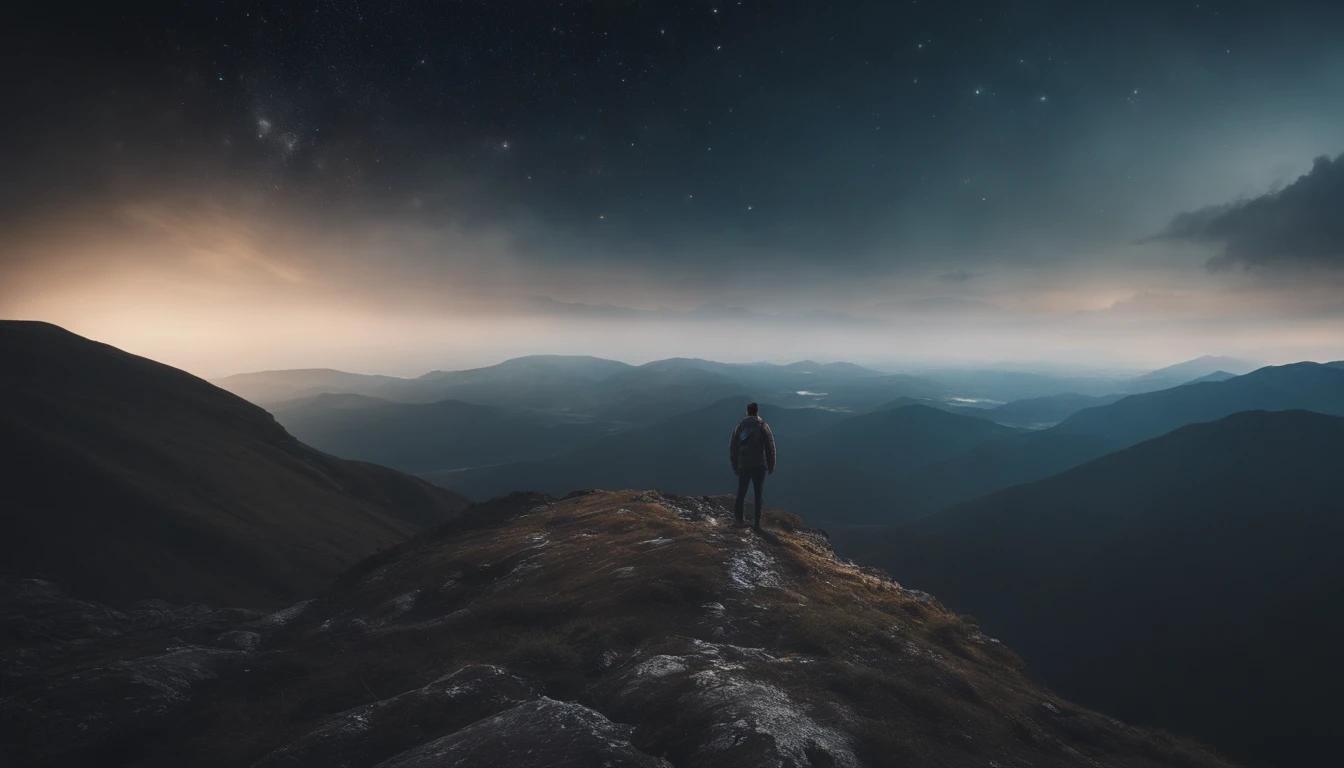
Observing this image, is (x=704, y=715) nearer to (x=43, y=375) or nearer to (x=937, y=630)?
(x=937, y=630)

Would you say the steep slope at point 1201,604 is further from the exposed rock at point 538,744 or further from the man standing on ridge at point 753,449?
the exposed rock at point 538,744

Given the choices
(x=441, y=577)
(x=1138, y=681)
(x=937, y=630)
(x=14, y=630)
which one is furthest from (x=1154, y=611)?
(x=14, y=630)

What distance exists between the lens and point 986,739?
1268cm

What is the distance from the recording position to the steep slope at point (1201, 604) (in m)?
117

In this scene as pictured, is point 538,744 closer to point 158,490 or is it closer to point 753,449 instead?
point 753,449

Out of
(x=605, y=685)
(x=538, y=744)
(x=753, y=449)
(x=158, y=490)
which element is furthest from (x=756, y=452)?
(x=158, y=490)

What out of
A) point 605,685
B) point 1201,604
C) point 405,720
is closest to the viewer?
point 405,720

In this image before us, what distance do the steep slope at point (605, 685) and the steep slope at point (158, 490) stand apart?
59.5 m

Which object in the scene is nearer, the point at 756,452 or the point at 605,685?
the point at 605,685

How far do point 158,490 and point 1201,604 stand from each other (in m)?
257

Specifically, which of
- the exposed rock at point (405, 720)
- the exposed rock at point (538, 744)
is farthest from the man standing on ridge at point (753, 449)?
the exposed rock at point (538, 744)

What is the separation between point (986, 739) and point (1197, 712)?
172m

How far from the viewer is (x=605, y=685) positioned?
14.1m

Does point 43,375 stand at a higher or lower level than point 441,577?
higher
